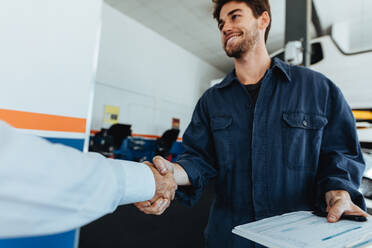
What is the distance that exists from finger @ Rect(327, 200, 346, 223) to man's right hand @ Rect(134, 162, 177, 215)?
459mm

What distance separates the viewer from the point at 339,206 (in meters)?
0.62

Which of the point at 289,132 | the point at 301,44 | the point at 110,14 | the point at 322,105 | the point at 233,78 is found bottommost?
the point at 289,132

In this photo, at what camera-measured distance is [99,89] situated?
15.8 feet

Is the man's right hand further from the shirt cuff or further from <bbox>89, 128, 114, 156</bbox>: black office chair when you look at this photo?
<bbox>89, 128, 114, 156</bbox>: black office chair

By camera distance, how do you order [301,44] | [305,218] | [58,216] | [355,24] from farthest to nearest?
[355,24] → [301,44] → [305,218] → [58,216]

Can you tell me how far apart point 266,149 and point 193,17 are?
4664 millimetres

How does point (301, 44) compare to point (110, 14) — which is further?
point (110, 14)

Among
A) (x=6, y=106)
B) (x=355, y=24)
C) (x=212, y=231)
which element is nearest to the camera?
(x=212, y=231)

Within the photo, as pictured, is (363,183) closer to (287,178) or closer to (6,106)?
(287,178)

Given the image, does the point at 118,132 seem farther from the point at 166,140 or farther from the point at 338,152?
the point at 338,152

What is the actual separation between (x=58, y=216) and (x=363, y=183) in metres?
1.24

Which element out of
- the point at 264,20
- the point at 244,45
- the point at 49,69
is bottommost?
the point at 49,69

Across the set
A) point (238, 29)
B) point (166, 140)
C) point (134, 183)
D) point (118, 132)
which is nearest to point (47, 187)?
point (134, 183)

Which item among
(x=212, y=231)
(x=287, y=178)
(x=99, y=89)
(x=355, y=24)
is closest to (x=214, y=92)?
(x=287, y=178)
